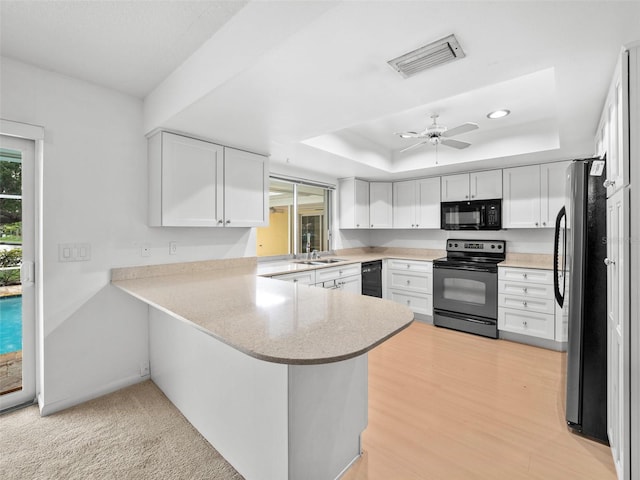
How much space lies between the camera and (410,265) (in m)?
4.37

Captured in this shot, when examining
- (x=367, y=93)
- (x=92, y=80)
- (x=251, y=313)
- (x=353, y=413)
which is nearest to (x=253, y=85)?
(x=367, y=93)

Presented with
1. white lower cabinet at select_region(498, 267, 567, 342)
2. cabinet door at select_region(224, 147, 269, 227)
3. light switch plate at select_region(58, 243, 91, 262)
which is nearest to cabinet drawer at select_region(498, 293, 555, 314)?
white lower cabinet at select_region(498, 267, 567, 342)

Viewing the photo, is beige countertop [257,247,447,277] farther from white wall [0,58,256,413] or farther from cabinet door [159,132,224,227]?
white wall [0,58,256,413]

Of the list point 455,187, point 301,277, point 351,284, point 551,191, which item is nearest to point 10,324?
point 301,277

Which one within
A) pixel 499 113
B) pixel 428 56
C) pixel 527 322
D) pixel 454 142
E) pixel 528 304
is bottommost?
pixel 527 322

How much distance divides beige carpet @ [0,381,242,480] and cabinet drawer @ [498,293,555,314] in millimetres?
3319

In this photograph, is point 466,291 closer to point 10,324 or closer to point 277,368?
point 277,368

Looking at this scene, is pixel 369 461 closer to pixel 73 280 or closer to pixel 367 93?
pixel 367 93

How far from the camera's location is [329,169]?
13.5ft

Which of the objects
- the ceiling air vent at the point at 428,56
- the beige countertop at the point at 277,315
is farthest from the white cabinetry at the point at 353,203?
the ceiling air vent at the point at 428,56

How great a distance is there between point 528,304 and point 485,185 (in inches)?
62.6

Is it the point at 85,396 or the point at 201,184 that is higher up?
the point at 201,184

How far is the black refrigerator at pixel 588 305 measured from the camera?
1.83 meters

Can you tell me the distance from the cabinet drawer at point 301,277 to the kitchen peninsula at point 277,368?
1.01m
